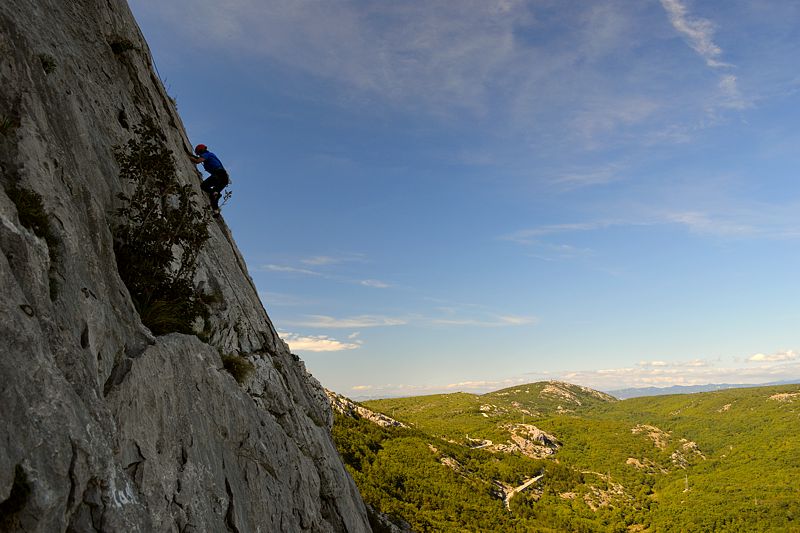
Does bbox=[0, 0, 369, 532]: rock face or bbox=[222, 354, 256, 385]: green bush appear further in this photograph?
bbox=[222, 354, 256, 385]: green bush

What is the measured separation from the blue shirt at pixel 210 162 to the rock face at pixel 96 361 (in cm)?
126

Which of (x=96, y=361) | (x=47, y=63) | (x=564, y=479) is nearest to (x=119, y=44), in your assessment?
(x=47, y=63)

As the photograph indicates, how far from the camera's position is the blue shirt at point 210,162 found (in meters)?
18.4

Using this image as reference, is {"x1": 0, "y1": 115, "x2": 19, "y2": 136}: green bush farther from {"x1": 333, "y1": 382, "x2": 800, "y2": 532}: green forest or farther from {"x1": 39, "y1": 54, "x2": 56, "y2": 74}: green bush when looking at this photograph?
{"x1": 333, "y1": 382, "x2": 800, "y2": 532}: green forest

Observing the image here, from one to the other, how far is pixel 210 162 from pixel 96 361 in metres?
12.8

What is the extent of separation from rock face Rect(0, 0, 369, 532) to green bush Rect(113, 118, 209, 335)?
23.2 inches

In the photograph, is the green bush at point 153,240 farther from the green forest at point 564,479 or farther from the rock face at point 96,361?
the green forest at point 564,479

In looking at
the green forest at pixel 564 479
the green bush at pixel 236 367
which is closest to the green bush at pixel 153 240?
the green bush at pixel 236 367

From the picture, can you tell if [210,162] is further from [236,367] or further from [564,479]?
[564,479]

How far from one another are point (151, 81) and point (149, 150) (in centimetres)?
853

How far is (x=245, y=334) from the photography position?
18.0 metres

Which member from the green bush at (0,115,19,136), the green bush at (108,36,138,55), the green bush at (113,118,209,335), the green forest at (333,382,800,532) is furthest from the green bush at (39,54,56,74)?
the green forest at (333,382,800,532)

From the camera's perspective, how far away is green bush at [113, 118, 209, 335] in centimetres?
1124

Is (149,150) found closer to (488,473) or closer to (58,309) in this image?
(58,309)
